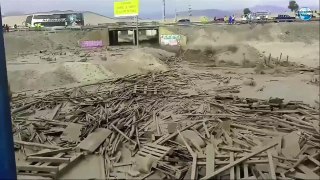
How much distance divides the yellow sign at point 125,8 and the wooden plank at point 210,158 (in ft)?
26.4

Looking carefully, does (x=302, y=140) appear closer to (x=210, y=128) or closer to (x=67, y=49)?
(x=210, y=128)

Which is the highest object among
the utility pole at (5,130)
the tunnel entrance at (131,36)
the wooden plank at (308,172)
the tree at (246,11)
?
the tree at (246,11)

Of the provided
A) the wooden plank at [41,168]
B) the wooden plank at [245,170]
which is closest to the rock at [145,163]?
the wooden plank at [41,168]

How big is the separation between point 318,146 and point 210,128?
1.90m

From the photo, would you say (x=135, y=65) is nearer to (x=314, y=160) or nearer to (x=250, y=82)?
(x=250, y=82)

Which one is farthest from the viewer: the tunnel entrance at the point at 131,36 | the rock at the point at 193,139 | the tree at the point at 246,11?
the tunnel entrance at the point at 131,36

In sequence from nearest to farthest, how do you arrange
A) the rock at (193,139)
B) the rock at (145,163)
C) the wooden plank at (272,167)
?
the wooden plank at (272,167)
the rock at (145,163)
the rock at (193,139)

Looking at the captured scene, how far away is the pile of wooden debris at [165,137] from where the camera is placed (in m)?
4.60

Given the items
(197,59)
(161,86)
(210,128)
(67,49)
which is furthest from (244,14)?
(67,49)

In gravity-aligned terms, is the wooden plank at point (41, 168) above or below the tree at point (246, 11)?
below

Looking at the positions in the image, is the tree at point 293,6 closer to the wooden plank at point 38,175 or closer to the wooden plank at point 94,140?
the wooden plank at point 94,140

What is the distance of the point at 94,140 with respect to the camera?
586 centimetres

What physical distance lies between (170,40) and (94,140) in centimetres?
1720

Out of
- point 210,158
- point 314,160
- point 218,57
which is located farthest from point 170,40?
point 314,160
